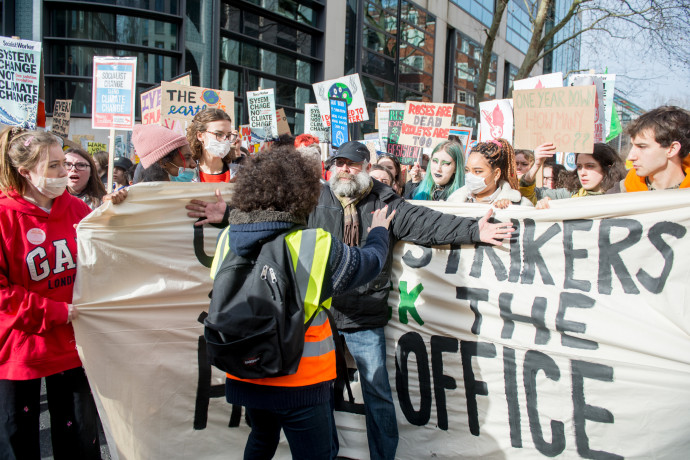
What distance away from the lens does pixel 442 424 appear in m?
3.10

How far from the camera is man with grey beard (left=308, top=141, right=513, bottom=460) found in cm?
298

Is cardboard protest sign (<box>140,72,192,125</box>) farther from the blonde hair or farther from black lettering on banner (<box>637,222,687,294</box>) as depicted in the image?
black lettering on banner (<box>637,222,687,294</box>)

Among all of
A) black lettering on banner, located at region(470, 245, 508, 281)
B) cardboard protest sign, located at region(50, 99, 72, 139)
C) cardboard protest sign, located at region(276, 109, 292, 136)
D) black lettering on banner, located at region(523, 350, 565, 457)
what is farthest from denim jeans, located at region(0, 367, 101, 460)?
cardboard protest sign, located at region(50, 99, 72, 139)

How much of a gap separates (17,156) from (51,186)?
0.64 ft

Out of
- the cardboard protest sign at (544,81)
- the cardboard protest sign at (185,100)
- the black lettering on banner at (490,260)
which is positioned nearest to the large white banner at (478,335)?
the black lettering on banner at (490,260)

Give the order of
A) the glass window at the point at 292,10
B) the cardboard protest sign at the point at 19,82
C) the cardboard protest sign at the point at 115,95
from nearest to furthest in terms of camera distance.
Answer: the cardboard protest sign at the point at 115,95 → the cardboard protest sign at the point at 19,82 → the glass window at the point at 292,10

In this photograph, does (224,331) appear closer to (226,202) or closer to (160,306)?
(160,306)

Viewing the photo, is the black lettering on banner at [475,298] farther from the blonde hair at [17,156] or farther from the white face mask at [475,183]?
the blonde hair at [17,156]

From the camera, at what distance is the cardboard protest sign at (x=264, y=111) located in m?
9.53

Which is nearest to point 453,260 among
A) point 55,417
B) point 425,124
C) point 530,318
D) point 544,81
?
point 530,318

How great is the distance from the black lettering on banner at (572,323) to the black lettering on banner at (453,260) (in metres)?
0.58

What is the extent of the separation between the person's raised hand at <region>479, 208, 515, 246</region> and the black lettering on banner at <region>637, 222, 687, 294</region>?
657mm

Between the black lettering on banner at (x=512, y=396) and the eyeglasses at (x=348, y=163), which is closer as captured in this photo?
the black lettering on banner at (x=512, y=396)

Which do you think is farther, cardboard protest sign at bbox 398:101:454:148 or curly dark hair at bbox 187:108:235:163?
cardboard protest sign at bbox 398:101:454:148
